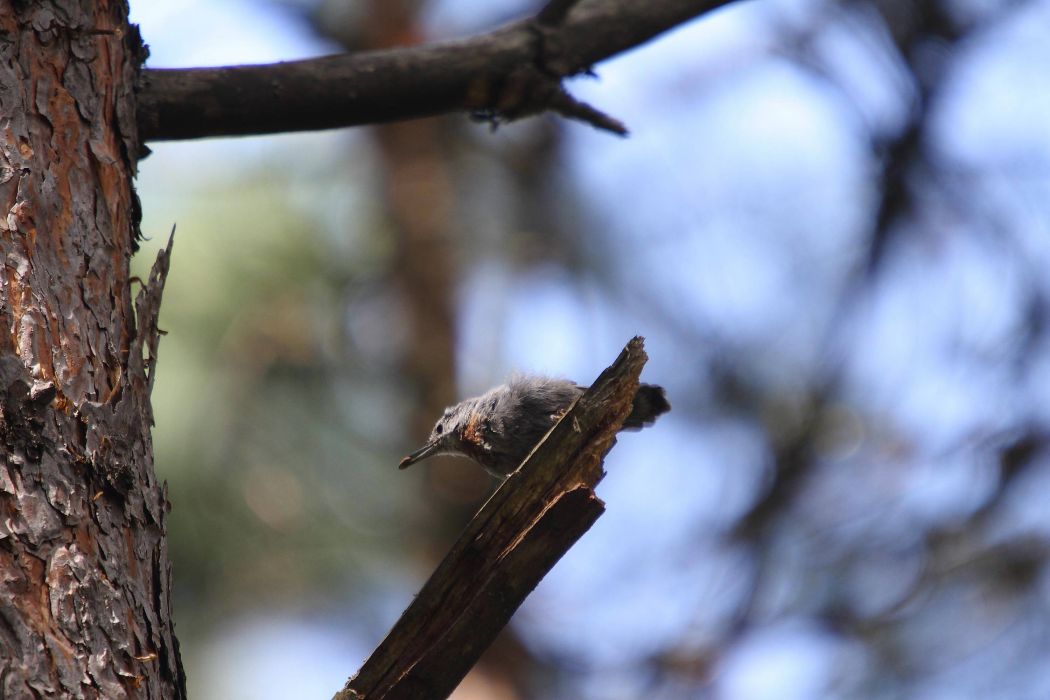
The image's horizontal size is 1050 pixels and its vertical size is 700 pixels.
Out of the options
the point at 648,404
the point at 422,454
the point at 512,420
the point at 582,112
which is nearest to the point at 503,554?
the point at 648,404

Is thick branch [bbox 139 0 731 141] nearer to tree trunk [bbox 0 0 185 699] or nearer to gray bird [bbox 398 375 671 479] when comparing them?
tree trunk [bbox 0 0 185 699]

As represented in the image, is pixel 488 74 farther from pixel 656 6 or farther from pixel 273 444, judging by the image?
pixel 273 444

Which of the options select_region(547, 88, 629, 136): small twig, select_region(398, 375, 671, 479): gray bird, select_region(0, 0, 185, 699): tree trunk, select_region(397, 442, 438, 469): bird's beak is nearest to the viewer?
select_region(0, 0, 185, 699): tree trunk

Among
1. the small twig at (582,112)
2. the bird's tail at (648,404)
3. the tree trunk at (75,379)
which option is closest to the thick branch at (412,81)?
the small twig at (582,112)

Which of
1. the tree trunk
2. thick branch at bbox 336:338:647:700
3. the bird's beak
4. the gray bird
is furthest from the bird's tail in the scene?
the tree trunk

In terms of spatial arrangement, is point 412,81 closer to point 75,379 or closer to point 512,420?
point 512,420

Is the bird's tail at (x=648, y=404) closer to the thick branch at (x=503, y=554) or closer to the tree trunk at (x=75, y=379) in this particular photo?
the thick branch at (x=503, y=554)

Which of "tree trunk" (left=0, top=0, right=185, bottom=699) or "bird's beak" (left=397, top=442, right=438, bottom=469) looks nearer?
"tree trunk" (left=0, top=0, right=185, bottom=699)
